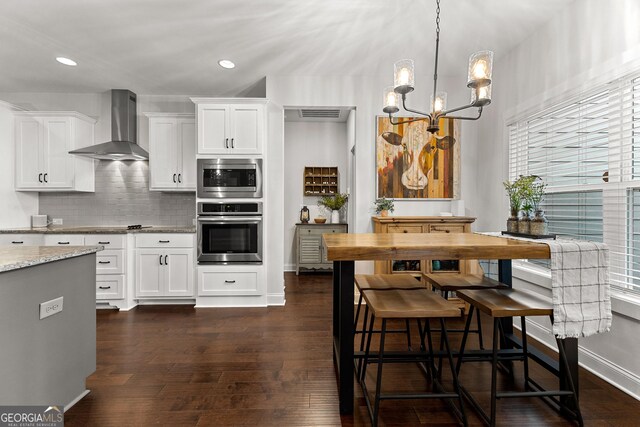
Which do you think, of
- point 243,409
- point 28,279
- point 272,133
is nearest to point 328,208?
point 272,133

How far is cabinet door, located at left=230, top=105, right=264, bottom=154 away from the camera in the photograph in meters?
3.84

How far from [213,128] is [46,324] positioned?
104 inches

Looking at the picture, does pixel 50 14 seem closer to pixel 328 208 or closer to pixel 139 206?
pixel 139 206

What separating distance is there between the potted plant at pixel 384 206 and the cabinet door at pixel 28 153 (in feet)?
13.7

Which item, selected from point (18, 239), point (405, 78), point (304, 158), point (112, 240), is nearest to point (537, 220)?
point (405, 78)

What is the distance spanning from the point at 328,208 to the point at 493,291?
4.21 m

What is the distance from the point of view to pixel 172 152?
422 centimetres

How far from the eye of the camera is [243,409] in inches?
75.5

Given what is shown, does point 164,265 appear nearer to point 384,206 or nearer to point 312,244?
point 312,244

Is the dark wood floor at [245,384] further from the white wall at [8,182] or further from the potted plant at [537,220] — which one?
the white wall at [8,182]

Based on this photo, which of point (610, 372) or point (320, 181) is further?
point (320, 181)

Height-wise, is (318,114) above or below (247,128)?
above

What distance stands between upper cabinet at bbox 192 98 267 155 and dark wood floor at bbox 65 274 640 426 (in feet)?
6.36

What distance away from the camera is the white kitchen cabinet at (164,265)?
3869 millimetres
